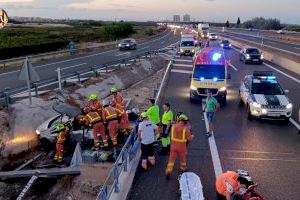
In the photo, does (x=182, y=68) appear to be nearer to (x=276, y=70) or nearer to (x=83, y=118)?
(x=276, y=70)

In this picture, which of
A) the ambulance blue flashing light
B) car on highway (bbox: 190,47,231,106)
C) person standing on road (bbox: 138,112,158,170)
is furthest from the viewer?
the ambulance blue flashing light

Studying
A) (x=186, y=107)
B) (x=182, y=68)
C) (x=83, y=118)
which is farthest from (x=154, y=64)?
(x=83, y=118)

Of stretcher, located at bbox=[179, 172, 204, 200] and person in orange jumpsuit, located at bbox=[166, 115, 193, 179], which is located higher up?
person in orange jumpsuit, located at bbox=[166, 115, 193, 179]

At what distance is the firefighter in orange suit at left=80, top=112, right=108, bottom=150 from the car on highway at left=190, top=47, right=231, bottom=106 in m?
8.84

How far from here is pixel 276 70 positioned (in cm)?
3675

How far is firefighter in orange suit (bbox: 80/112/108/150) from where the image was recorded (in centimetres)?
1360

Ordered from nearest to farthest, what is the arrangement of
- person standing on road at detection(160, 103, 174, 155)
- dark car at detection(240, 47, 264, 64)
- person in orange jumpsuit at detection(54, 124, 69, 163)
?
person standing on road at detection(160, 103, 174, 155) → person in orange jumpsuit at detection(54, 124, 69, 163) → dark car at detection(240, 47, 264, 64)

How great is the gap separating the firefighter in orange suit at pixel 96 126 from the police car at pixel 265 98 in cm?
744

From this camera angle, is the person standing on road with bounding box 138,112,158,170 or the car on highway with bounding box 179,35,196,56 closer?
the person standing on road with bounding box 138,112,158,170

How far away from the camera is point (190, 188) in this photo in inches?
371

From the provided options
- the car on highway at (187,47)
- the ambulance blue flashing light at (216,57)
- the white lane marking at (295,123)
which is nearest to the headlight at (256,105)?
the white lane marking at (295,123)

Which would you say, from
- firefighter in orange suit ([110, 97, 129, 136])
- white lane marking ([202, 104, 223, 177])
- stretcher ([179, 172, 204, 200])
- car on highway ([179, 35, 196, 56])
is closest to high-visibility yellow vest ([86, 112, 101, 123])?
firefighter in orange suit ([110, 97, 129, 136])

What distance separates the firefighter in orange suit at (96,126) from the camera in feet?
44.6

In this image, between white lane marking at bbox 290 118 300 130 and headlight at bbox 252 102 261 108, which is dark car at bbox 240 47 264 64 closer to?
white lane marking at bbox 290 118 300 130
